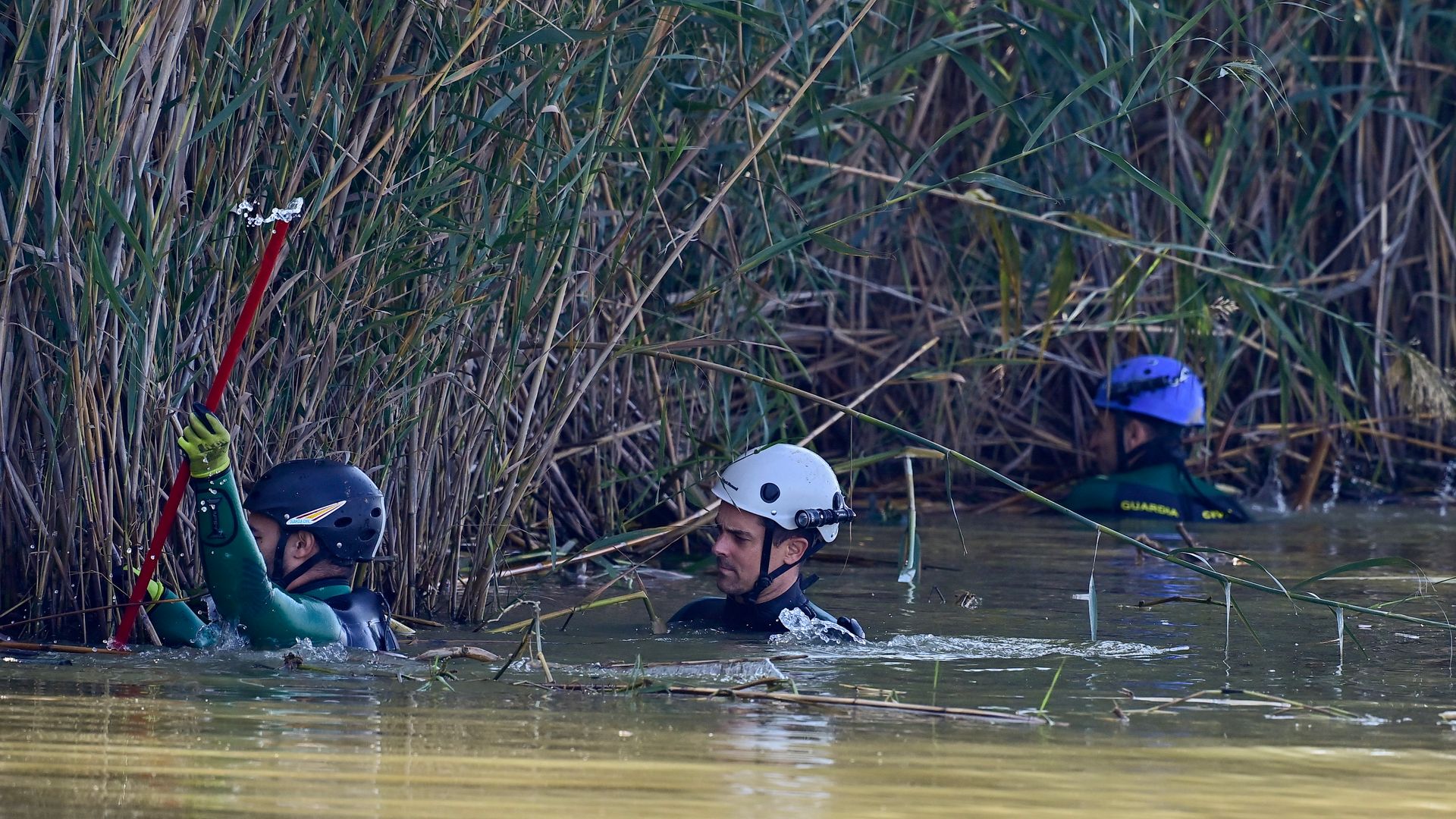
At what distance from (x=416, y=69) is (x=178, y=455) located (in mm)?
1031

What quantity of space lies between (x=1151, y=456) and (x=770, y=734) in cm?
580

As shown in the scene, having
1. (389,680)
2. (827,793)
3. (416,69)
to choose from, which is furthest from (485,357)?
(827,793)

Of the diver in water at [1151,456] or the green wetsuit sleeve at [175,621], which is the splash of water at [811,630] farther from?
the diver in water at [1151,456]

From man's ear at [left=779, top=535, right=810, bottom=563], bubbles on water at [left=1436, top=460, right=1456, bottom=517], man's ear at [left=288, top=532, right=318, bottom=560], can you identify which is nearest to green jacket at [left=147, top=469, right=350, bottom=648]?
man's ear at [left=288, top=532, right=318, bottom=560]

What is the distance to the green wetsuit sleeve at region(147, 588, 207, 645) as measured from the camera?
4391 millimetres

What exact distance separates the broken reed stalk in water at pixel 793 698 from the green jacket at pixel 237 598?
633 mm

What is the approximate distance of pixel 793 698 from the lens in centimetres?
371

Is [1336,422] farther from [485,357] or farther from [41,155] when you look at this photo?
[41,155]

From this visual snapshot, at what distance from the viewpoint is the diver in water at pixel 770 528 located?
5.26 meters

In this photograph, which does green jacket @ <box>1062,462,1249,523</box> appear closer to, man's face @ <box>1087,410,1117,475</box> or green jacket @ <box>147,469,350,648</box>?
man's face @ <box>1087,410,1117,475</box>

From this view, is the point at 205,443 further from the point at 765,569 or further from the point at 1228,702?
the point at 1228,702

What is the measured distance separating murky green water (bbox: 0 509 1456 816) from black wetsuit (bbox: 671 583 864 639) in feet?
0.47

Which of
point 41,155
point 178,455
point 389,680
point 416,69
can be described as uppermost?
point 416,69

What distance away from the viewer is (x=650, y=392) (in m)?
6.55
